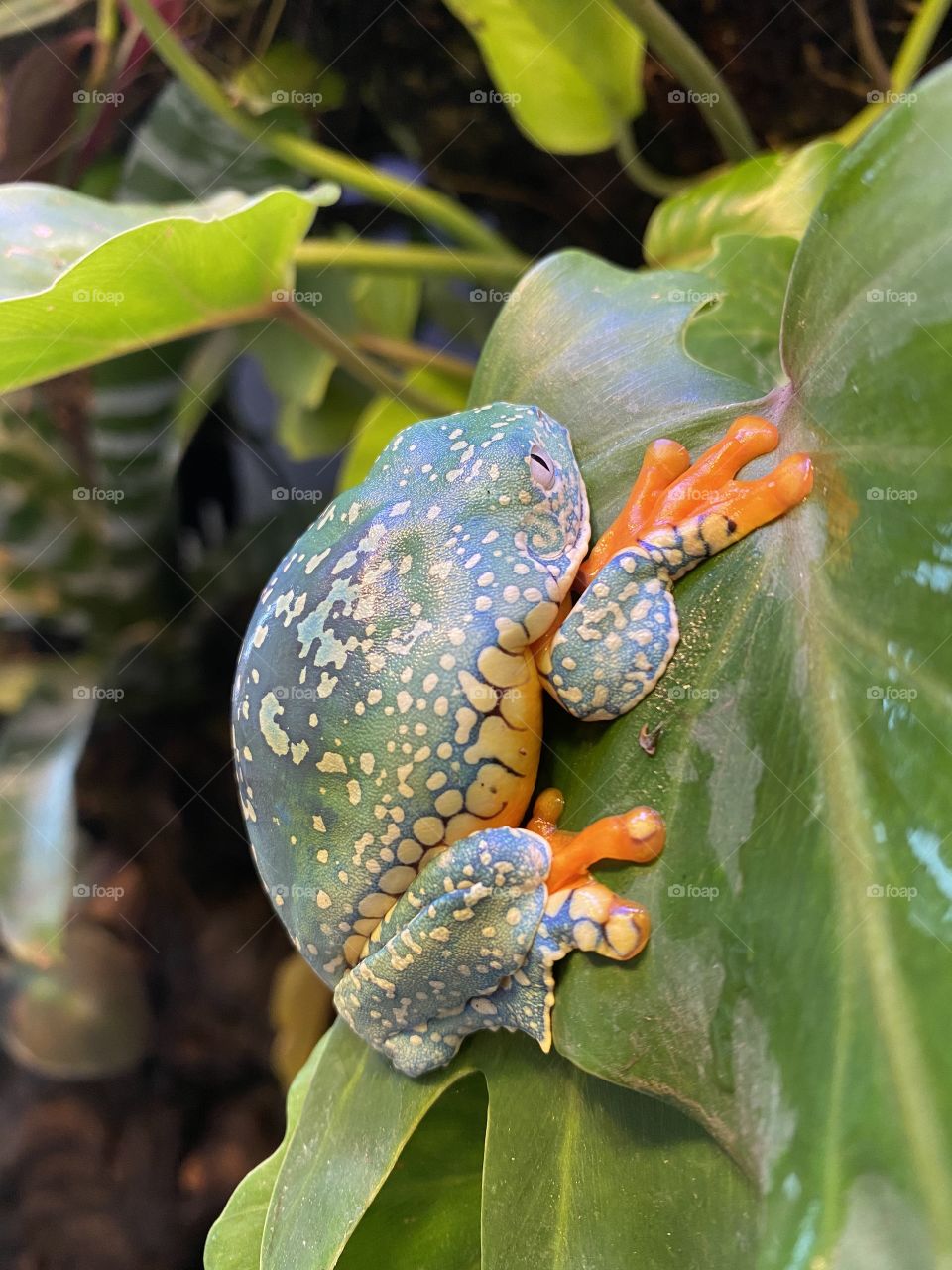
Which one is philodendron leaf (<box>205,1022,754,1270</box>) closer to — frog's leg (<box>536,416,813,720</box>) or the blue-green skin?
the blue-green skin

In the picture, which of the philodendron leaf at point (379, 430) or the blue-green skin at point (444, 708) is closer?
the blue-green skin at point (444, 708)

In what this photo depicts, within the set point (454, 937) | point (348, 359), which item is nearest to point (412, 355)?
point (348, 359)

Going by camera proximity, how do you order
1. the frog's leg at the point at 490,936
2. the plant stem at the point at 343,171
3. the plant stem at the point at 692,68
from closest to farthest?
1. the frog's leg at the point at 490,936
2. the plant stem at the point at 692,68
3. the plant stem at the point at 343,171

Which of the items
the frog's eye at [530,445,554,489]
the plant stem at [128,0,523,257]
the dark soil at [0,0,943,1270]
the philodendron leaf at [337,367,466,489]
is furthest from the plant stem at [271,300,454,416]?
the frog's eye at [530,445,554,489]

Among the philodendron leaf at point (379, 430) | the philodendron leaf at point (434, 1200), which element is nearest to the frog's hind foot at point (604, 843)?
the philodendron leaf at point (434, 1200)

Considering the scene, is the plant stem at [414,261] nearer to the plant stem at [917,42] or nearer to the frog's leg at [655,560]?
the plant stem at [917,42]

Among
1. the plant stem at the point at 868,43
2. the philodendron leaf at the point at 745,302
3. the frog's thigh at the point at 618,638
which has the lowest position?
the frog's thigh at the point at 618,638

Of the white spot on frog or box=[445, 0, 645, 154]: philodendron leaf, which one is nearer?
the white spot on frog
